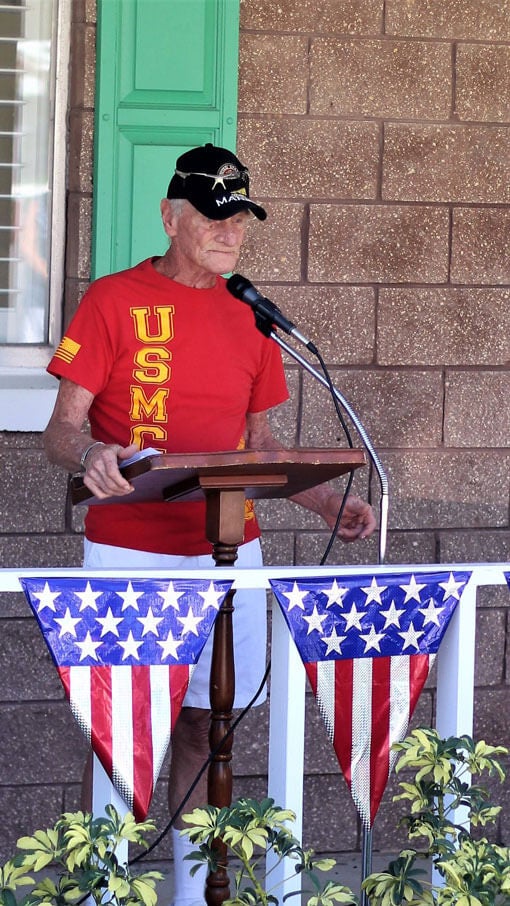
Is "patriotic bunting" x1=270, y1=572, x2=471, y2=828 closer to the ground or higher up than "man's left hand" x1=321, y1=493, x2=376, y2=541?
closer to the ground

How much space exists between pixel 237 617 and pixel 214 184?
0.94 metres

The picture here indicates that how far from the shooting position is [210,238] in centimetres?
291

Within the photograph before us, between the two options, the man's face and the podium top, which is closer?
the podium top

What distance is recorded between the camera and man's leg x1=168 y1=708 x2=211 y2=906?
9.48 ft

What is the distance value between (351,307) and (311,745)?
1283 millimetres

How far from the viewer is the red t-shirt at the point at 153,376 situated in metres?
2.90

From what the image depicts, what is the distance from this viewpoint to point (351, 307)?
13.0 feet

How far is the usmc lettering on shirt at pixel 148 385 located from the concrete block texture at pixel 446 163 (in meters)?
1.29

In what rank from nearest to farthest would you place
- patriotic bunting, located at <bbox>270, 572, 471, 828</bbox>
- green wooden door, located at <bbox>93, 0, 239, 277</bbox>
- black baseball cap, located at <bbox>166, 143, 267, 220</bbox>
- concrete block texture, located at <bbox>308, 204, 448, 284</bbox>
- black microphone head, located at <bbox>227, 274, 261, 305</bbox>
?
patriotic bunting, located at <bbox>270, 572, 471, 828</bbox> < black microphone head, located at <bbox>227, 274, 261, 305</bbox> < black baseball cap, located at <bbox>166, 143, 267, 220</bbox> < green wooden door, located at <bbox>93, 0, 239, 277</bbox> < concrete block texture, located at <bbox>308, 204, 448, 284</bbox>

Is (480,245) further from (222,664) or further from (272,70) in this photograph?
(222,664)

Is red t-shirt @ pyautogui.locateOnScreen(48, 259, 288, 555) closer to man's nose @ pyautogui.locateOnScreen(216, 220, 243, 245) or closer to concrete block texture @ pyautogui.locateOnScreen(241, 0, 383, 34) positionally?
man's nose @ pyautogui.locateOnScreen(216, 220, 243, 245)

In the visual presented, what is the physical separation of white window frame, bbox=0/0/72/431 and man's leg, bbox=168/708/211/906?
3.68 ft

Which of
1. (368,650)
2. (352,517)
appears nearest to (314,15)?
(352,517)

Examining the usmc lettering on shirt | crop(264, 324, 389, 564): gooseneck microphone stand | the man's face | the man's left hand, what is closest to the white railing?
crop(264, 324, 389, 564): gooseneck microphone stand
